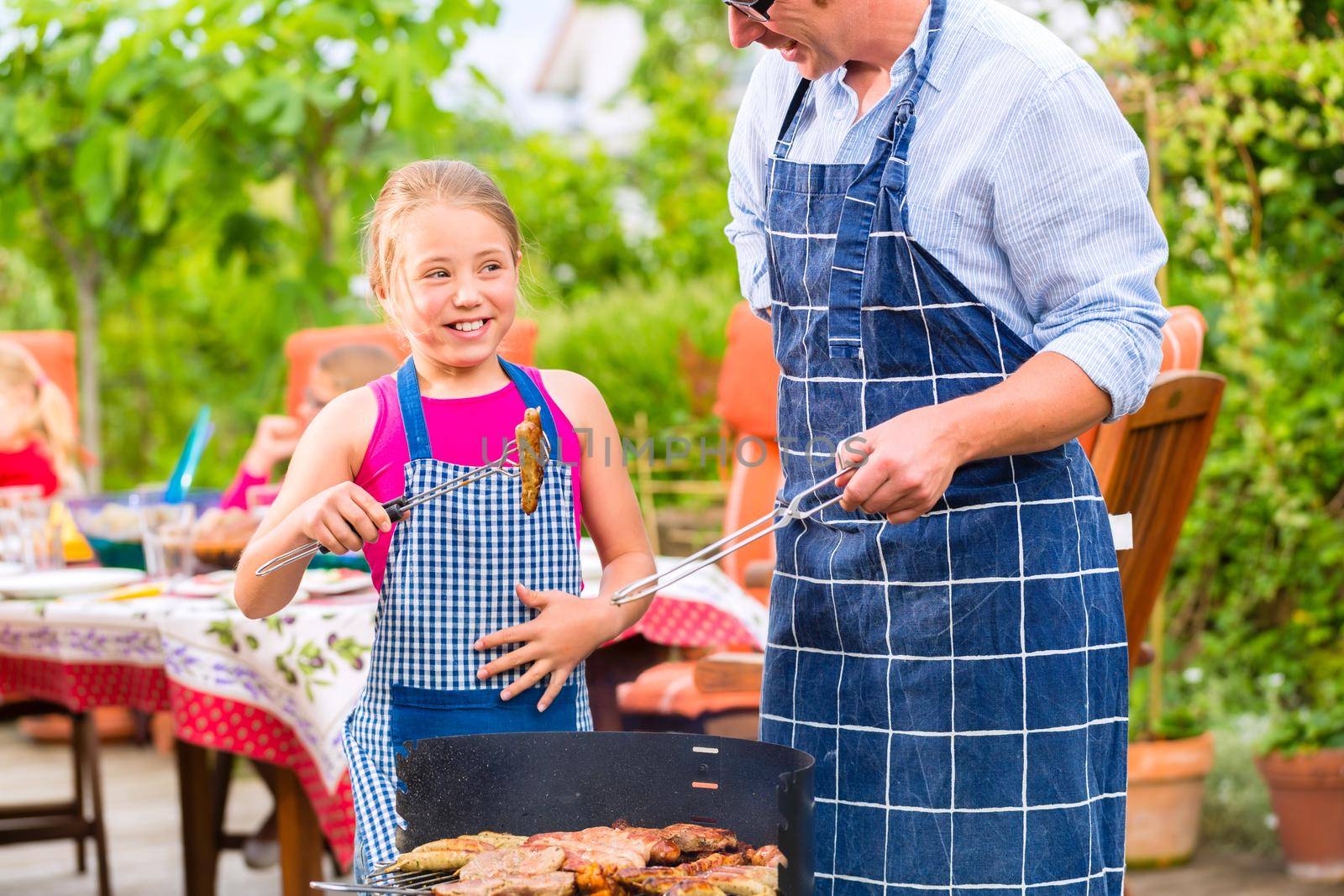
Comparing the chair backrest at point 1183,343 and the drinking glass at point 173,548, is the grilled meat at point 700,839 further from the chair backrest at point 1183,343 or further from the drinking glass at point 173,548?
the drinking glass at point 173,548

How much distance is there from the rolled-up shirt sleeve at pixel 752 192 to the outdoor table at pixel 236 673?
950 millimetres

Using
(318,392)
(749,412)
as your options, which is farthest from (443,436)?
(749,412)

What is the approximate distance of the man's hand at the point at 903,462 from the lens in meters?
1.22

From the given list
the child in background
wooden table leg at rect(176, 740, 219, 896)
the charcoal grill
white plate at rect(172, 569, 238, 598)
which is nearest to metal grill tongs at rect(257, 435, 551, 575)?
the charcoal grill

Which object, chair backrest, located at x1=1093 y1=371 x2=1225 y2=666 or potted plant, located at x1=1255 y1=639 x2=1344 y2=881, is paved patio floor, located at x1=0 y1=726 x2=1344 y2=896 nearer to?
potted plant, located at x1=1255 y1=639 x2=1344 y2=881

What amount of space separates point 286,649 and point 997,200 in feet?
4.67

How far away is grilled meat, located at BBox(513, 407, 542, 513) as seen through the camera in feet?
4.70

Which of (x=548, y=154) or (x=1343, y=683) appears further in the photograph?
(x=548, y=154)

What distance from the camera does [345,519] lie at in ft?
4.36

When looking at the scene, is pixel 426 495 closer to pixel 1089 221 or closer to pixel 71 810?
pixel 1089 221

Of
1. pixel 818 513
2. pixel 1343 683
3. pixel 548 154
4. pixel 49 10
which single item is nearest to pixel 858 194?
pixel 818 513

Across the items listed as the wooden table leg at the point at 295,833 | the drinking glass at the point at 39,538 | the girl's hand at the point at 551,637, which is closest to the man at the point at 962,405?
the girl's hand at the point at 551,637

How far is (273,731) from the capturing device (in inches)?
93.3

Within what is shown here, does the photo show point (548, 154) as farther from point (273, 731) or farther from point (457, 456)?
point (457, 456)
